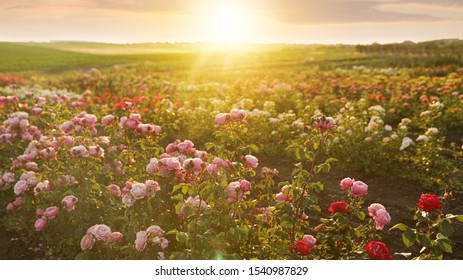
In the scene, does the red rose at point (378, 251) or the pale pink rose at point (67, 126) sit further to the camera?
the pale pink rose at point (67, 126)

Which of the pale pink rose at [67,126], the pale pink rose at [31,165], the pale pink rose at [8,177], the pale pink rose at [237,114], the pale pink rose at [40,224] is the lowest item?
the pale pink rose at [40,224]

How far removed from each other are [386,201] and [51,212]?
3.75 m

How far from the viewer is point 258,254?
383cm

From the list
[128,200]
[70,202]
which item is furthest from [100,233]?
[70,202]

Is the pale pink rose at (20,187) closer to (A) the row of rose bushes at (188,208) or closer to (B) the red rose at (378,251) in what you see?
(A) the row of rose bushes at (188,208)

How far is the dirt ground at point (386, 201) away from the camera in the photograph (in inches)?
182

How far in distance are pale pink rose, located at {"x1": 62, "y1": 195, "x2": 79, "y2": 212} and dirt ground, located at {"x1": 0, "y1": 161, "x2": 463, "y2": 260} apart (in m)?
0.85

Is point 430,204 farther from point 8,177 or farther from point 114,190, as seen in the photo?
point 8,177

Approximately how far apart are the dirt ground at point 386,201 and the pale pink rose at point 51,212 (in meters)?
0.63

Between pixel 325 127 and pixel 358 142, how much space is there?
133 inches

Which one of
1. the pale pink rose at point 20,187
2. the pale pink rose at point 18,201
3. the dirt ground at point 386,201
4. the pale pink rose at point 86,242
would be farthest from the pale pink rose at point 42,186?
the pale pink rose at point 86,242

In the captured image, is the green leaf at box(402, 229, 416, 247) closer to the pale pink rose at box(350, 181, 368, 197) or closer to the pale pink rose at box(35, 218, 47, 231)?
the pale pink rose at box(350, 181, 368, 197)
